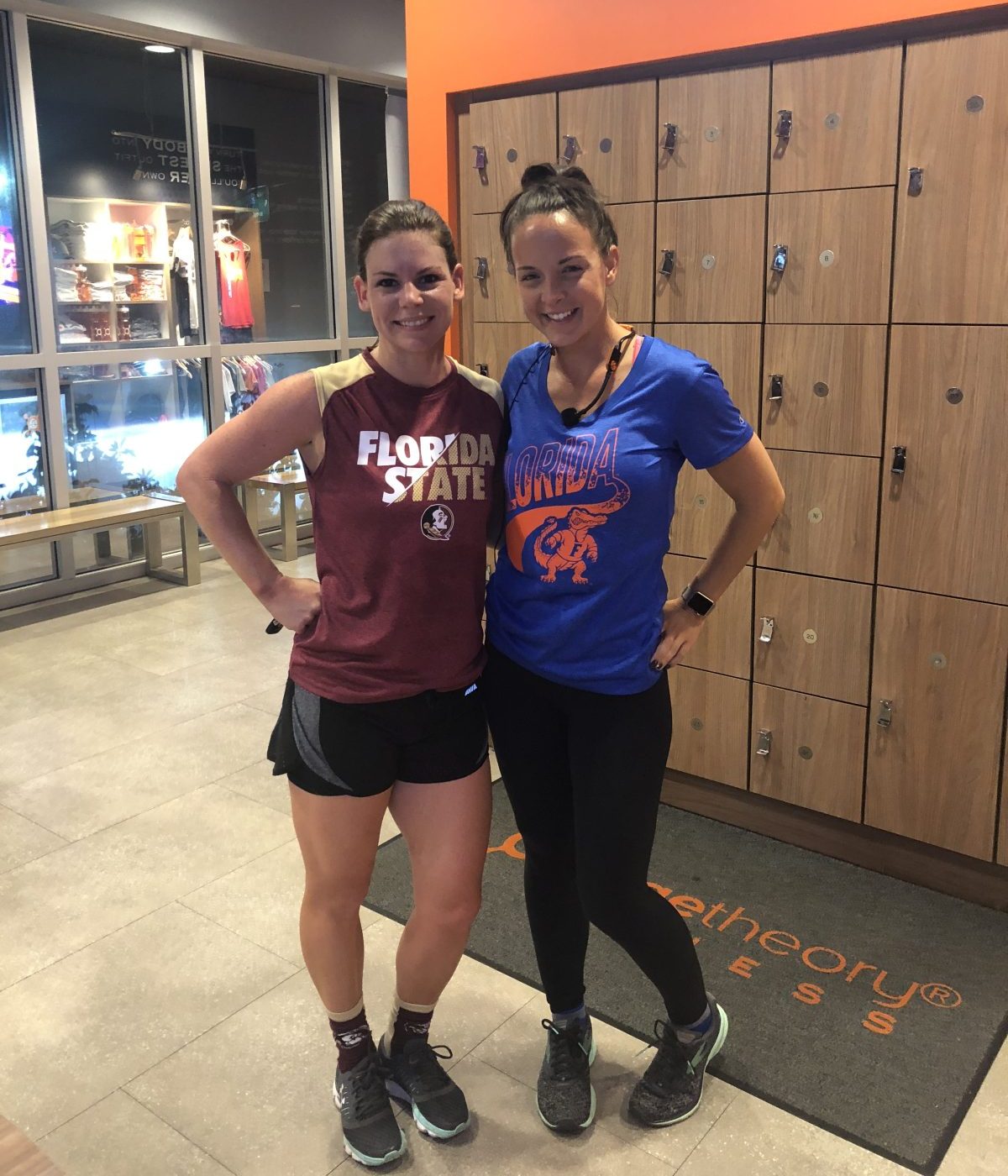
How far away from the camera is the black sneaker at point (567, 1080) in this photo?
199 centimetres

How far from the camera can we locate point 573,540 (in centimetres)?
169

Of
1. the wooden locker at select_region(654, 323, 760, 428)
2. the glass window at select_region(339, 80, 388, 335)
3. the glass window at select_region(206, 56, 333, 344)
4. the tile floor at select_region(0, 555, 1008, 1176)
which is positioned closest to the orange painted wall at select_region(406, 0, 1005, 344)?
the wooden locker at select_region(654, 323, 760, 428)

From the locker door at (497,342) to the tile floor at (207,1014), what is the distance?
1500 mm

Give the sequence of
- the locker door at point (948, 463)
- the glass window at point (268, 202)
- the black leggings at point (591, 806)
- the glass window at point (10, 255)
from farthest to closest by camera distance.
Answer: the glass window at point (268, 202), the glass window at point (10, 255), the locker door at point (948, 463), the black leggings at point (591, 806)

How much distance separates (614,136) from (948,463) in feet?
4.12

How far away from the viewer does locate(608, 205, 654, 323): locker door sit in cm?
294

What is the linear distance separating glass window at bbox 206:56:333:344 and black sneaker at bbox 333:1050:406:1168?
5.43 metres

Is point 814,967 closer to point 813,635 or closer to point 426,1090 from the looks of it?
point 813,635

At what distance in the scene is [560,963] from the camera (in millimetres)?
2010

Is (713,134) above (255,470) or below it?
above

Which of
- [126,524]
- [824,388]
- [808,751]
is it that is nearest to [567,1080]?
[808,751]

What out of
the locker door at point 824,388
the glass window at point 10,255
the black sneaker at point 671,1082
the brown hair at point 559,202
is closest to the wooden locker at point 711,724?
the locker door at point 824,388

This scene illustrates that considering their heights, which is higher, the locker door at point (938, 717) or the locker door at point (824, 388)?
the locker door at point (824, 388)

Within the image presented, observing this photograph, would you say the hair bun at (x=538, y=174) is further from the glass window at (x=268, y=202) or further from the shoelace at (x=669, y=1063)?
the glass window at (x=268, y=202)
